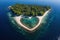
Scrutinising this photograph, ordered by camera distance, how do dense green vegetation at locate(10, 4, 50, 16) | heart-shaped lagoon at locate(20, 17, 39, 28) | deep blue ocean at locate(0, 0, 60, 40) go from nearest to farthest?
deep blue ocean at locate(0, 0, 60, 40) → heart-shaped lagoon at locate(20, 17, 39, 28) → dense green vegetation at locate(10, 4, 50, 16)

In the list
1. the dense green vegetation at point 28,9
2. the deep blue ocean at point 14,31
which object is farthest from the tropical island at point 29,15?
the deep blue ocean at point 14,31

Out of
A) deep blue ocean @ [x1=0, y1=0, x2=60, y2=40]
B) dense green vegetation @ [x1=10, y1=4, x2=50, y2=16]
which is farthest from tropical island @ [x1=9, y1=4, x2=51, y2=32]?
deep blue ocean @ [x1=0, y1=0, x2=60, y2=40]

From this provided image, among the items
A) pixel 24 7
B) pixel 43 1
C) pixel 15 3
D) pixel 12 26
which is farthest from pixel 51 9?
pixel 12 26

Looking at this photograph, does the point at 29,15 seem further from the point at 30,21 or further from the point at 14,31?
the point at 14,31

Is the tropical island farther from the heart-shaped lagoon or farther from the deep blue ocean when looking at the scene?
the deep blue ocean

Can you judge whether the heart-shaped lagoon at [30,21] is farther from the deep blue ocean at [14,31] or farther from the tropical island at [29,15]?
the deep blue ocean at [14,31]

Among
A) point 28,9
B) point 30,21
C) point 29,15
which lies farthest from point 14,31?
point 28,9
